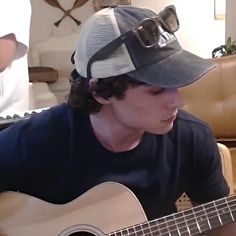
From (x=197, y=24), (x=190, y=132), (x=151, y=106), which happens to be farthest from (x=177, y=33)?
(x=151, y=106)

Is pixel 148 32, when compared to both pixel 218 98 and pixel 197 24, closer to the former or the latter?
pixel 218 98

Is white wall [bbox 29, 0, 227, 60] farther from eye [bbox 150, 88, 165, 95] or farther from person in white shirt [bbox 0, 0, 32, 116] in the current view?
eye [bbox 150, 88, 165, 95]

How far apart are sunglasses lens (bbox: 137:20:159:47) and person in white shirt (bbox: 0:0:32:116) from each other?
0.44 metres

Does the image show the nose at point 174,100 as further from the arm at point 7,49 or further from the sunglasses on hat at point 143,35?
the arm at point 7,49

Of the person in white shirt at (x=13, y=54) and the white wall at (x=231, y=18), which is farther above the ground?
the person in white shirt at (x=13, y=54)

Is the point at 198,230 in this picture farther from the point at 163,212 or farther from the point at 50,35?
the point at 50,35

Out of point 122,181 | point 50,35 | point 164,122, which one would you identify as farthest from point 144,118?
point 50,35

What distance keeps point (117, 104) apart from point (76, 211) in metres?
0.27

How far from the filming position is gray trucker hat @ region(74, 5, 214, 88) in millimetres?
911

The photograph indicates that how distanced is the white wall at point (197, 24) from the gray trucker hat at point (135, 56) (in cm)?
390

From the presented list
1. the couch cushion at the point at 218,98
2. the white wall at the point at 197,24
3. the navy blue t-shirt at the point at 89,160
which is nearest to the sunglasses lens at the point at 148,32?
the navy blue t-shirt at the point at 89,160

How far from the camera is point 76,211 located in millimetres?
1083

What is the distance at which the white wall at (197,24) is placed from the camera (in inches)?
188

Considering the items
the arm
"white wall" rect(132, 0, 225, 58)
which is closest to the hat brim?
the arm
